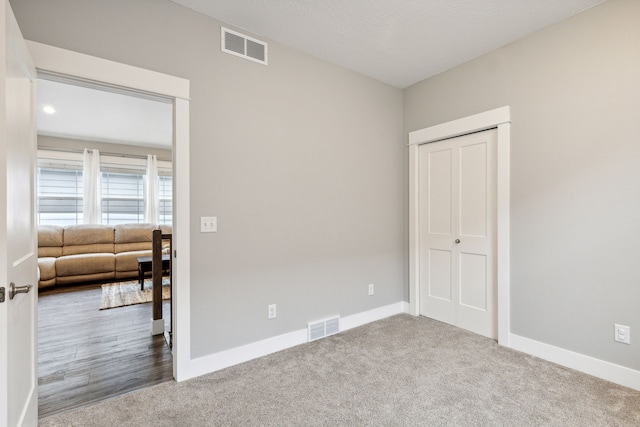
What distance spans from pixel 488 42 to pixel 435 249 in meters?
2.01

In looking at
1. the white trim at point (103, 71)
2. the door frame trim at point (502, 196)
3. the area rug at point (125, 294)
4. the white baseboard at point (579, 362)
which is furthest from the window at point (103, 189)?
the white baseboard at point (579, 362)

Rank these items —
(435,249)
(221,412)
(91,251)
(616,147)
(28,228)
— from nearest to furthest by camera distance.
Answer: (28,228), (221,412), (616,147), (435,249), (91,251)

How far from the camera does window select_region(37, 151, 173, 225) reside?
221 inches

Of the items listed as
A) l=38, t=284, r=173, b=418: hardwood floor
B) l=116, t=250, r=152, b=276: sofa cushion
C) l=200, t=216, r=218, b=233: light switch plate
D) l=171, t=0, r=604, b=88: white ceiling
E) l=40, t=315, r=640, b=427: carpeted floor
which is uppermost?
l=171, t=0, r=604, b=88: white ceiling

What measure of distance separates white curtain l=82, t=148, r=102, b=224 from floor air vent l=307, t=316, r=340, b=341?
218 inches

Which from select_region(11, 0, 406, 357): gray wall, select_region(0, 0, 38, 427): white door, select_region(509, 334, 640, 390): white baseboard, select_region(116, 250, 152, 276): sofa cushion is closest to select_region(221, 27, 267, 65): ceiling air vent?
select_region(11, 0, 406, 357): gray wall

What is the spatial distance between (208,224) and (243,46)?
4.75 ft

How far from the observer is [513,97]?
8.43ft

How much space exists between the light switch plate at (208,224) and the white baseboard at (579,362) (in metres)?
2.68

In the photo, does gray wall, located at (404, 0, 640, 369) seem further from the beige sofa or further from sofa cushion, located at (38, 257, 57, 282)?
sofa cushion, located at (38, 257, 57, 282)

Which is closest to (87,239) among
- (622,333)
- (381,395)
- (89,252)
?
(89,252)

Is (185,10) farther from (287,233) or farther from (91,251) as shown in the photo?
(91,251)

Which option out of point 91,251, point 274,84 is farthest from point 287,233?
point 91,251

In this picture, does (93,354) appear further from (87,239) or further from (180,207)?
(87,239)
